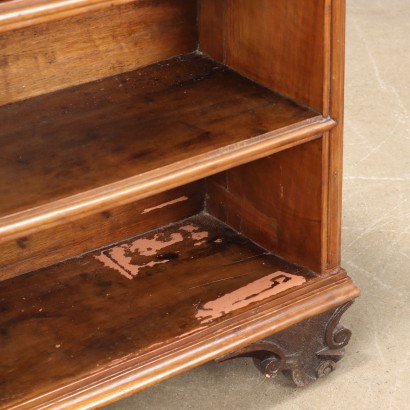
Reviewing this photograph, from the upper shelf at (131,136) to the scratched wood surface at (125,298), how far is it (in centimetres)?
39

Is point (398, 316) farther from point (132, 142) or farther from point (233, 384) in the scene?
point (132, 142)

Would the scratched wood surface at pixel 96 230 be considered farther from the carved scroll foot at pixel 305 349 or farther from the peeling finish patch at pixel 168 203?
the carved scroll foot at pixel 305 349

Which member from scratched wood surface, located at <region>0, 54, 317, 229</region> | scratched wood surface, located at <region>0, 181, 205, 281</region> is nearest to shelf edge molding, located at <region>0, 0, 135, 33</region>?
scratched wood surface, located at <region>0, 54, 317, 229</region>

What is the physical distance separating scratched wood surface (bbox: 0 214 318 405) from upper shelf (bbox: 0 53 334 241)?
39cm

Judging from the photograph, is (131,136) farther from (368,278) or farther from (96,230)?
(368,278)

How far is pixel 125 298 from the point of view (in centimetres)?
236

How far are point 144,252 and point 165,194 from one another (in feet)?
0.57

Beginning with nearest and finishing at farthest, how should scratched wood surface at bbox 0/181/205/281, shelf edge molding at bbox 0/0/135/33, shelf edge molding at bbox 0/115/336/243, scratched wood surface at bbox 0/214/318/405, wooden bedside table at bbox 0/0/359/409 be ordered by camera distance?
shelf edge molding at bbox 0/0/135/33
shelf edge molding at bbox 0/115/336/243
wooden bedside table at bbox 0/0/359/409
scratched wood surface at bbox 0/214/318/405
scratched wood surface at bbox 0/181/205/281

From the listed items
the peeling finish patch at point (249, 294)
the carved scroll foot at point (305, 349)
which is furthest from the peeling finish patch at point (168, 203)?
the carved scroll foot at point (305, 349)

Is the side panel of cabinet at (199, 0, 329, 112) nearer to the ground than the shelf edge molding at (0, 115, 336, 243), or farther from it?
farther from it

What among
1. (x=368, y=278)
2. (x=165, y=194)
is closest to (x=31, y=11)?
(x=165, y=194)

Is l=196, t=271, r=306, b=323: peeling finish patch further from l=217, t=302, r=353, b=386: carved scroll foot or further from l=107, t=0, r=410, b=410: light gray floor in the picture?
l=107, t=0, r=410, b=410: light gray floor

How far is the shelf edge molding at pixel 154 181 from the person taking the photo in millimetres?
1885

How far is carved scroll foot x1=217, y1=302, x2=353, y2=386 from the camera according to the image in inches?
93.0
